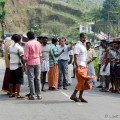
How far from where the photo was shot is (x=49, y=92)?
523 inches

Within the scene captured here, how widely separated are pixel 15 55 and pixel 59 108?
227 cm

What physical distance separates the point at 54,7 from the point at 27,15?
15526mm

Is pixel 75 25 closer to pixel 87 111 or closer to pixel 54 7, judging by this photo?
pixel 54 7

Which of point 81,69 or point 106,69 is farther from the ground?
point 81,69

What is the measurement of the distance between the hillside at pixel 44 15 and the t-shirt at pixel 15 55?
356 feet

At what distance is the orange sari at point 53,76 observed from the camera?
1395 cm

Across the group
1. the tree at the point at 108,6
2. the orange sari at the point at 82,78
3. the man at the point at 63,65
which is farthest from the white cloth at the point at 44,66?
the tree at the point at 108,6

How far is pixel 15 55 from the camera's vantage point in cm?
1170

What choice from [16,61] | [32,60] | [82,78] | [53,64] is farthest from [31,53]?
[53,64]

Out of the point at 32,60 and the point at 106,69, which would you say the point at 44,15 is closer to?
the point at 106,69

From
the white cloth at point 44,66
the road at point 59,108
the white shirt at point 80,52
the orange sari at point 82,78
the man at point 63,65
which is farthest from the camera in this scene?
the man at point 63,65

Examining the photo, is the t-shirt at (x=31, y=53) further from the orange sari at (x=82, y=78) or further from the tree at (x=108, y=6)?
the tree at (x=108, y=6)

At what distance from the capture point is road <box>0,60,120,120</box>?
9.11m

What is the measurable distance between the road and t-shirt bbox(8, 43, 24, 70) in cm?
89
